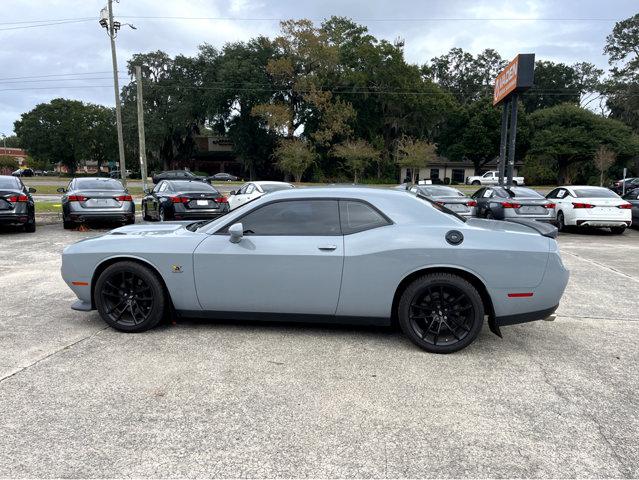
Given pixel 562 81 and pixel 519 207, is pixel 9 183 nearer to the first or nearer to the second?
pixel 519 207

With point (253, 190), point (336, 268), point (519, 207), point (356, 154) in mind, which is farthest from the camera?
point (356, 154)

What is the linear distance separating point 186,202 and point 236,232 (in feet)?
25.9

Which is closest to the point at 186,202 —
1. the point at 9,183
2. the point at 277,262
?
the point at 9,183

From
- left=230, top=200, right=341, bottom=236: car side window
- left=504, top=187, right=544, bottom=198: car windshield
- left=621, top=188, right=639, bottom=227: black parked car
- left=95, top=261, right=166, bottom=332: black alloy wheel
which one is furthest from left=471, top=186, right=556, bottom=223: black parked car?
left=95, top=261, right=166, bottom=332: black alloy wheel

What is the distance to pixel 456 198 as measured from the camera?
12.7m

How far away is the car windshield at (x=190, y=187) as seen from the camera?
12.1 meters

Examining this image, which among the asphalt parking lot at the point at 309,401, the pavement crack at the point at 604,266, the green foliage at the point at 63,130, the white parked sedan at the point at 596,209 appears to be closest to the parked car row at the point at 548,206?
the white parked sedan at the point at 596,209

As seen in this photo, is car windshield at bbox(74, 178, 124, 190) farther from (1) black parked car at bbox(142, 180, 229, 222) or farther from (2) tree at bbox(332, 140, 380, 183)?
(2) tree at bbox(332, 140, 380, 183)

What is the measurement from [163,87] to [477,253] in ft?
194

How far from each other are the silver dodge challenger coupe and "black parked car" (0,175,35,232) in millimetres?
7738

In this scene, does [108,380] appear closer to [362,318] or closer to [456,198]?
[362,318]

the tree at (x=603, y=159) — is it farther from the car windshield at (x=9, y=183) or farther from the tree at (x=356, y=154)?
the car windshield at (x=9, y=183)

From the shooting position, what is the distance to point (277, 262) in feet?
14.0

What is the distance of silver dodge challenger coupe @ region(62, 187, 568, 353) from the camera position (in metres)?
4.07
